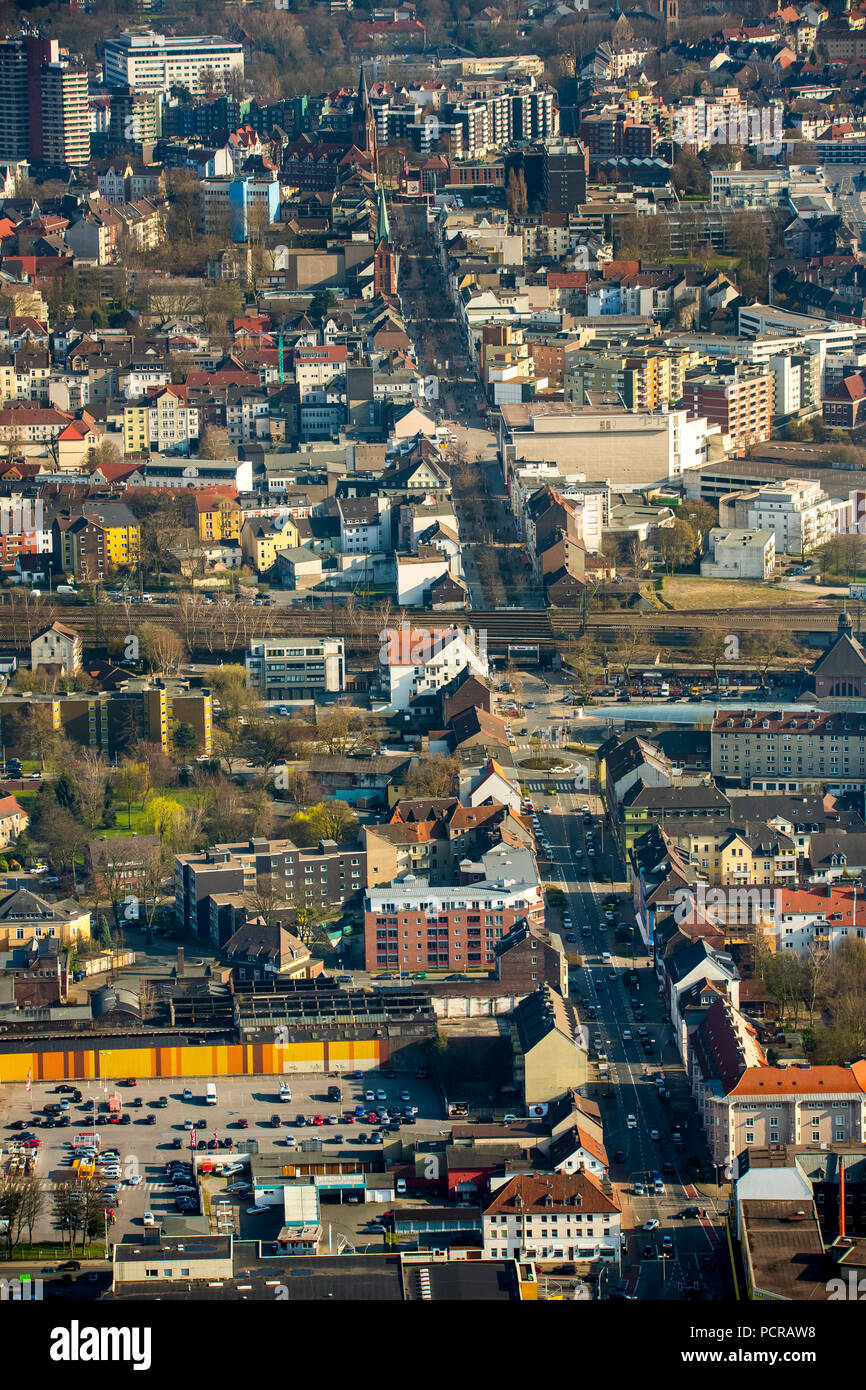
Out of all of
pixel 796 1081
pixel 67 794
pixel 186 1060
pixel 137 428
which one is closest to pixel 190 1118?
pixel 186 1060

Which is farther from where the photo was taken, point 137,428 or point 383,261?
point 383,261

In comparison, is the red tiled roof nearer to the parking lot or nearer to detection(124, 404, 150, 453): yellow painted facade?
the parking lot

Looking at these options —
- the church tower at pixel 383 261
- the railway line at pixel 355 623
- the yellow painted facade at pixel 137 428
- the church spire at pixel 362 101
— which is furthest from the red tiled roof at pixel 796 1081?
the church spire at pixel 362 101

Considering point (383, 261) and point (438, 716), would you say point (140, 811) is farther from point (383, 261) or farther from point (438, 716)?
point (383, 261)

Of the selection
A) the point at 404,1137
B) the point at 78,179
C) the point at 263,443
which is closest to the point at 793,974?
the point at 404,1137

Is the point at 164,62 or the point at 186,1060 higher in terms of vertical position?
the point at 164,62

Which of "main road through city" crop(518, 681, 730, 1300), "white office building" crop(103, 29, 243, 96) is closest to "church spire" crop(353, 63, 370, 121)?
"white office building" crop(103, 29, 243, 96)

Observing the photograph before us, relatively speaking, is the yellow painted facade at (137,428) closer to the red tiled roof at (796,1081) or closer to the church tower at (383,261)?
the church tower at (383,261)


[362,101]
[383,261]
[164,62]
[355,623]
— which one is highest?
[164,62]
